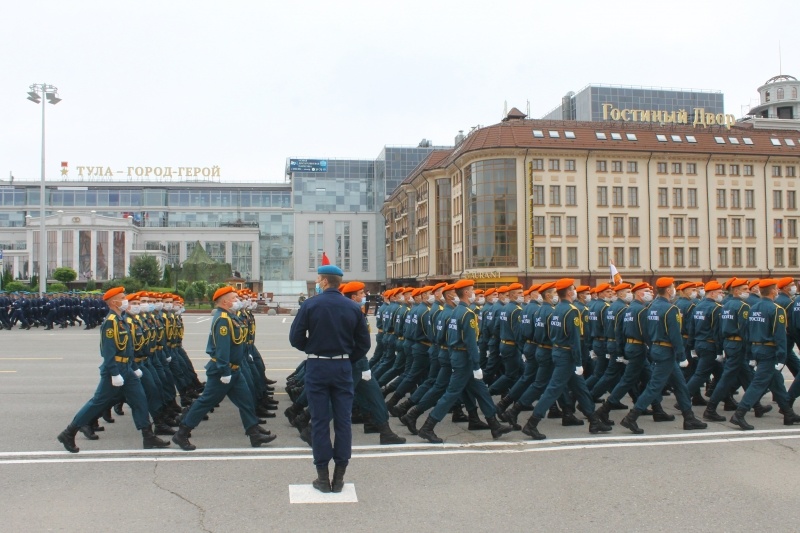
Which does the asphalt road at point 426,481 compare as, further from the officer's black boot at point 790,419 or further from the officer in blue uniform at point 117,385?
the officer in blue uniform at point 117,385

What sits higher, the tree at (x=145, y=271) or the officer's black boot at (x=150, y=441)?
the tree at (x=145, y=271)

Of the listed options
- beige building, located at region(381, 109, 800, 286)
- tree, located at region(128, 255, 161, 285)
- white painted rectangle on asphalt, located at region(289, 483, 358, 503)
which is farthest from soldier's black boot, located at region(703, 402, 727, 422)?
tree, located at region(128, 255, 161, 285)

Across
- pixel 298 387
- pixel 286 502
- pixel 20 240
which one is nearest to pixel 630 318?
pixel 298 387

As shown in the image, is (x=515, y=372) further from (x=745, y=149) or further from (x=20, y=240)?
(x=20, y=240)

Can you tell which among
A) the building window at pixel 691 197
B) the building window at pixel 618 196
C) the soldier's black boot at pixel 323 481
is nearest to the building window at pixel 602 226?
the building window at pixel 618 196

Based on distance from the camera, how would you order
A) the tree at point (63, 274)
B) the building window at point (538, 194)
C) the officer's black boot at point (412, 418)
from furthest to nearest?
the tree at point (63, 274), the building window at point (538, 194), the officer's black boot at point (412, 418)

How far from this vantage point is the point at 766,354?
9.38 metres

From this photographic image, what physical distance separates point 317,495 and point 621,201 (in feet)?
165

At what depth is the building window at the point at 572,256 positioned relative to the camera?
51750mm

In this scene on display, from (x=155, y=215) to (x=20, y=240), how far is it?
17.5 meters

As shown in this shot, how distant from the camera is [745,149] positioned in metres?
55.6

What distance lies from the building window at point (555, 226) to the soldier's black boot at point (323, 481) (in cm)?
4690

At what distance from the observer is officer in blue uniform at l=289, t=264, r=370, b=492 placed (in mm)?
6402

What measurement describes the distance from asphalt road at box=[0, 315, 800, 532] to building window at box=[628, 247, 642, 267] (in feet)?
147
